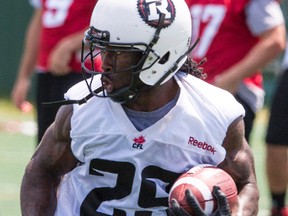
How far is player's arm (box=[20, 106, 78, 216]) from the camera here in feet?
14.0

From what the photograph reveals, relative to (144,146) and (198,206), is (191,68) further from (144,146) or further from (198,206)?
(198,206)

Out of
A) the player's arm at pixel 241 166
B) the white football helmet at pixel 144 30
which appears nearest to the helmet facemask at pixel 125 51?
the white football helmet at pixel 144 30

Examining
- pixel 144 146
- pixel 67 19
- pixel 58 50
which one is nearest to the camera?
pixel 144 146

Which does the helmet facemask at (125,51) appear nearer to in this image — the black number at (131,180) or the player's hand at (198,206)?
the black number at (131,180)

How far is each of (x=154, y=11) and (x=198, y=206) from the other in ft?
2.34

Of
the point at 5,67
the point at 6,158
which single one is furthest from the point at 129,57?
the point at 5,67

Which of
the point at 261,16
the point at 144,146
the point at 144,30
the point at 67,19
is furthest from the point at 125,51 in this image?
the point at 67,19

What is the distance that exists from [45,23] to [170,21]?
267 cm

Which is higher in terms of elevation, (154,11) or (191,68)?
(154,11)

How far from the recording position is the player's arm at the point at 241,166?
4.22 metres

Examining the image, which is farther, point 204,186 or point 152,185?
point 152,185

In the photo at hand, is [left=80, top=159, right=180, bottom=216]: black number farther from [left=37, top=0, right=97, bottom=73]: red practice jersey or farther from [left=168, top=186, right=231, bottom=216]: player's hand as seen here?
[left=37, top=0, right=97, bottom=73]: red practice jersey

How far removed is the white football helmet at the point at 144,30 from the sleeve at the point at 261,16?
82.1 inches

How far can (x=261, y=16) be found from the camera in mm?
6176
